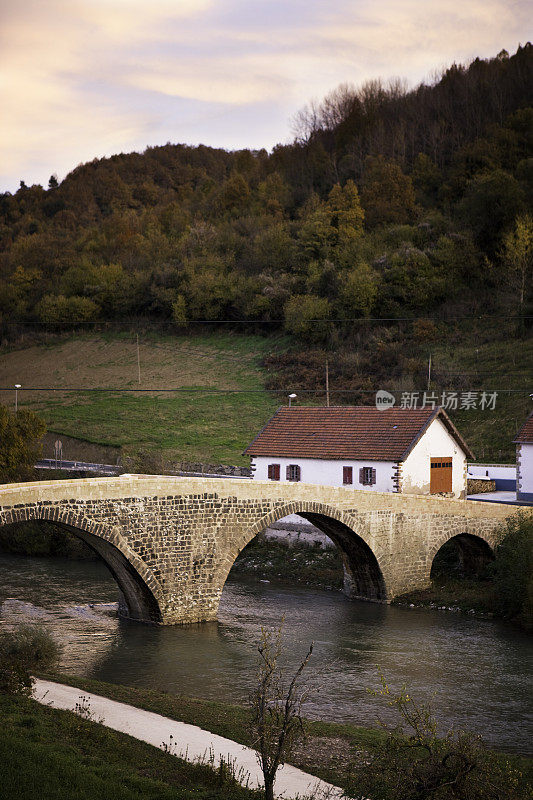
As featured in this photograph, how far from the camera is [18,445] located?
37.3m

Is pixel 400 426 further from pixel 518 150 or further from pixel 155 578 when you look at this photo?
pixel 518 150

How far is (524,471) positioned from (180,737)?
23415mm

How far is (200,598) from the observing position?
22.1 meters

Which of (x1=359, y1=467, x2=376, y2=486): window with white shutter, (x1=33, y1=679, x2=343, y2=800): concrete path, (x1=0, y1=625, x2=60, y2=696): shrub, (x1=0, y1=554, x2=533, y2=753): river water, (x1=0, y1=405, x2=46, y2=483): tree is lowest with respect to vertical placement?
(x1=0, y1=554, x2=533, y2=753): river water

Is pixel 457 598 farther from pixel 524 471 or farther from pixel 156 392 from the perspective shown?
pixel 156 392

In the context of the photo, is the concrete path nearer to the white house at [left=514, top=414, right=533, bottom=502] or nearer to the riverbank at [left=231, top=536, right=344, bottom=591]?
the riverbank at [left=231, top=536, right=344, bottom=591]

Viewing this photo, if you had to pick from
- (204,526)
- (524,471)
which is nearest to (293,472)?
(524,471)

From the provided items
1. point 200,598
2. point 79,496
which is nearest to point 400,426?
point 200,598

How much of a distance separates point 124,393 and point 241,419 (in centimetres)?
1034

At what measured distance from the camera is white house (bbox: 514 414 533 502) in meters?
32.7

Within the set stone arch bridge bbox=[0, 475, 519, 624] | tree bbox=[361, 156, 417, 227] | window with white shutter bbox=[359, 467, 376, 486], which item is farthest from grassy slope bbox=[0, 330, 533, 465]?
stone arch bridge bbox=[0, 475, 519, 624]

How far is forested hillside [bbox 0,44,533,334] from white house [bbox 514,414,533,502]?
21.1 m

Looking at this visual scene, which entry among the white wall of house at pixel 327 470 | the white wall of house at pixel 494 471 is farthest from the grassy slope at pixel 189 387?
the white wall of house at pixel 327 470

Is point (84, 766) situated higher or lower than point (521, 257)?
lower
